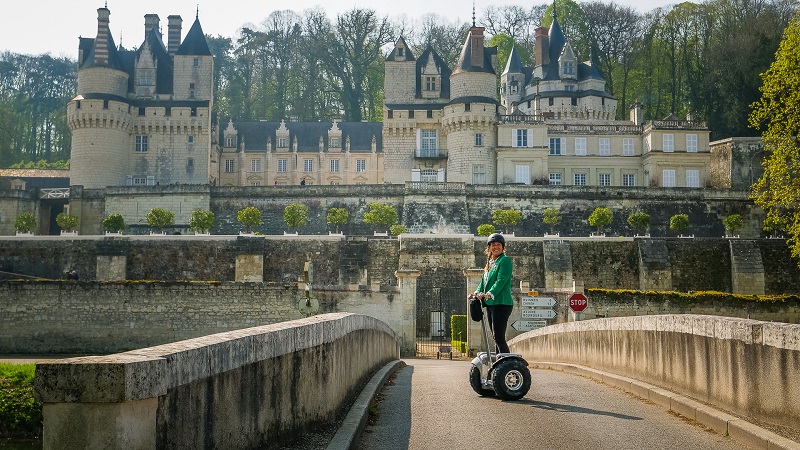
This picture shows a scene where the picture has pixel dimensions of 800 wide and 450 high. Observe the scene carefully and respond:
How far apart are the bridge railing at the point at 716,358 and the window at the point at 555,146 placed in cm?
4693

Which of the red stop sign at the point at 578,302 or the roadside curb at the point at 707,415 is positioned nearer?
the roadside curb at the point at 707,415

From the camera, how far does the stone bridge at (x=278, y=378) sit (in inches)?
164

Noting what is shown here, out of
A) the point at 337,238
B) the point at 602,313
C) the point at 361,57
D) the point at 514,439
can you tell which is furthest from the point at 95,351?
the point at 361,57

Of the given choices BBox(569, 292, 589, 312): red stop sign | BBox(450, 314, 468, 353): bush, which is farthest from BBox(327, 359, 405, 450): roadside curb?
BBox(450, 314, 468, 353): bush

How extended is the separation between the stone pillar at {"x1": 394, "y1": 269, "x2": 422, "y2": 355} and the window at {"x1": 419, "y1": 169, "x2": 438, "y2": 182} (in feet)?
90.6

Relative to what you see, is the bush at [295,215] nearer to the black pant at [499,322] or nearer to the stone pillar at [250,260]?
→ the stone pillar at [250,260]

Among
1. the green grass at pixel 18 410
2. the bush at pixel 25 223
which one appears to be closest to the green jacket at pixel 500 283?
the green grass at pixel 18 410

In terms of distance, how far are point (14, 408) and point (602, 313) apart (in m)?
20.5

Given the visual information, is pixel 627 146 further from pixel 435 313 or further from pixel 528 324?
pixel 528 324

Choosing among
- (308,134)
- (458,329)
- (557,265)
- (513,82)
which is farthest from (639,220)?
(308,134)

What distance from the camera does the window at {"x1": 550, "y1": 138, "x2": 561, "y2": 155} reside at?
58.9m

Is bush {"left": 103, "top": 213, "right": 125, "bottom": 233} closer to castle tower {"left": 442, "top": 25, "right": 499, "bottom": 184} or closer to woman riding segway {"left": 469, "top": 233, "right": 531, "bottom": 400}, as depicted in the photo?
castle tower {"left": 442, "top": 25, "right": 499, "bottom": 184}

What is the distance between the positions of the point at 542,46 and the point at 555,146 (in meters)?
12.9

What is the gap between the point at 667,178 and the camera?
57562mm
